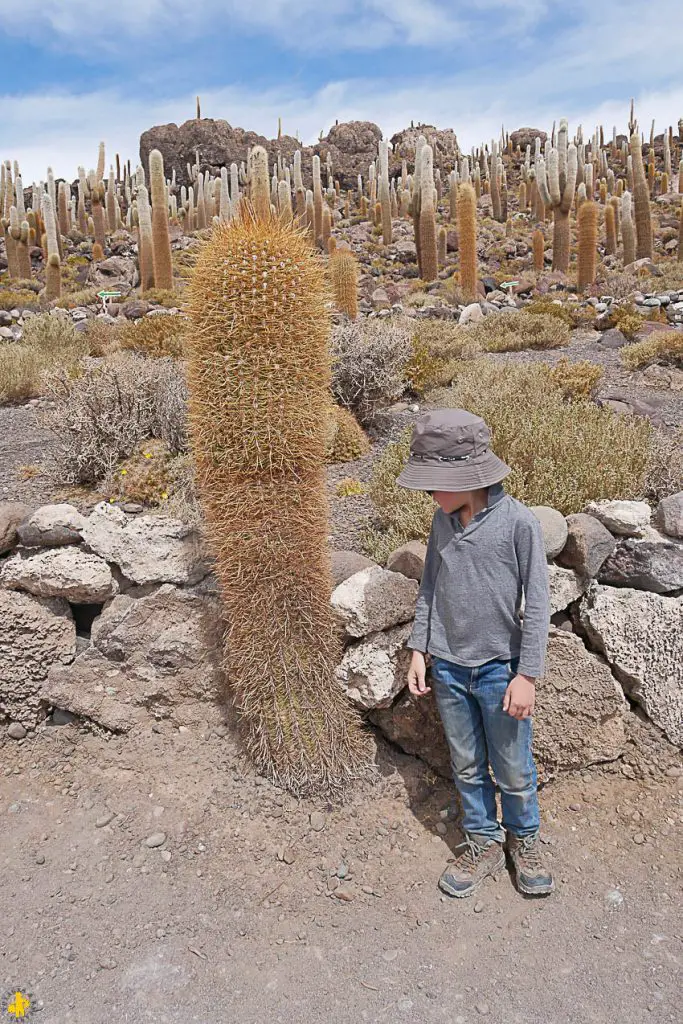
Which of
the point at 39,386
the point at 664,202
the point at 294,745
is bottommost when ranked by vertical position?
the point at 294,745

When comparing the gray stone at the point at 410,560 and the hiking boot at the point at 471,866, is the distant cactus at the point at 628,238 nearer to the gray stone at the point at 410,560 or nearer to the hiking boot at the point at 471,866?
the gray stone at the point at 410,560

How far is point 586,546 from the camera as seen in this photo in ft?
11.5

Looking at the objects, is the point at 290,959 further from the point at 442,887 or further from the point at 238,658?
the point at 238,658

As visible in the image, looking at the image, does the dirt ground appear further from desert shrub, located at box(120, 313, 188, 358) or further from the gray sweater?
desert shrub, located at box(120, 313, 188, 358)

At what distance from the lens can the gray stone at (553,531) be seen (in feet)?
11.4

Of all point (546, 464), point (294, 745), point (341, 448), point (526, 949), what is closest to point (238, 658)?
point (294, 745)

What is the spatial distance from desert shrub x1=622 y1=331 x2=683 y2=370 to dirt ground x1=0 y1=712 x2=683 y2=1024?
6280 mm

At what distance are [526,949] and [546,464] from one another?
250cm

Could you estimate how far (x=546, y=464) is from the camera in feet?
13.8

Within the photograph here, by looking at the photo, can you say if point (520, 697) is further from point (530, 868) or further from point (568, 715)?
point (568, 715)

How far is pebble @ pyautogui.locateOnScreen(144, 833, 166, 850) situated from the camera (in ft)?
10.3

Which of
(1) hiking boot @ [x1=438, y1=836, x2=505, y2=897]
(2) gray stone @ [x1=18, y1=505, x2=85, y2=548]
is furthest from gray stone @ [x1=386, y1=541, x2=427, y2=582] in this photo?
(2) gray stone @ [x1=18, y1=505, x2=85, y2=548]

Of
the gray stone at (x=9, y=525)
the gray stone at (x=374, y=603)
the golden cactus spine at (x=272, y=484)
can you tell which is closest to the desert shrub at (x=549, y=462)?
the gray stone at (x=374, y=603)

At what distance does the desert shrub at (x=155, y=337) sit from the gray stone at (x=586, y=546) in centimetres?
564
